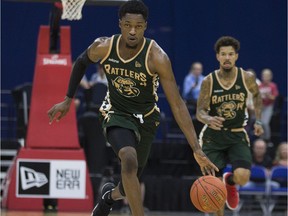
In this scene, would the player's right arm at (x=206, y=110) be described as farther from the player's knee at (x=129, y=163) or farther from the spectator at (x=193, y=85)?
the spectator at (x=193, y=85)

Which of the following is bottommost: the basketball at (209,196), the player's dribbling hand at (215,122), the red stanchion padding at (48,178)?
the red stanchion padding at (48,178)

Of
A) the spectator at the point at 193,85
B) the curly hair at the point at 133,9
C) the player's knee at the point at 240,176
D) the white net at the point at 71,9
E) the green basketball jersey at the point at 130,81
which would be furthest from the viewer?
the spectator at the point at 193,85

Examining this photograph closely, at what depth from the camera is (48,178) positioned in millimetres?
12906

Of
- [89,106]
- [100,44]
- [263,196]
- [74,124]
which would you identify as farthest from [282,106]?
[100,44]

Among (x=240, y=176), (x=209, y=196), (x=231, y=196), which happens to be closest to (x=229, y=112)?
(x=240, y=176)

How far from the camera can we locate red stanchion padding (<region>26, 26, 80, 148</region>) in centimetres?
1312

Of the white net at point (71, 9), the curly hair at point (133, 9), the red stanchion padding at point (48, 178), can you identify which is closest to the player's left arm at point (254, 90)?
the white net at point (71, 9)

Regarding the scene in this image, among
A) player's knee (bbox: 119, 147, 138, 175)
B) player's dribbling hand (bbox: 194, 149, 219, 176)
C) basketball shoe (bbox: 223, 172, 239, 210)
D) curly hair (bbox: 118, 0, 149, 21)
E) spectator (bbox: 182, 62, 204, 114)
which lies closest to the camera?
player's dribbling hand (bbox: 194, 149, 219, 176)

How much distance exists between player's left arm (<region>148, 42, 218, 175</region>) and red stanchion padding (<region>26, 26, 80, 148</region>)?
5294 millimetres

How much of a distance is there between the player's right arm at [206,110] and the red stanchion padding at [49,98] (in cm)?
344

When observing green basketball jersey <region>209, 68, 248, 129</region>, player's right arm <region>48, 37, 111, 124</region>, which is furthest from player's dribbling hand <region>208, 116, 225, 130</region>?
player's right arm <region>48, 37, 111, 124</region>

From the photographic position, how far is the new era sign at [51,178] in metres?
12.9

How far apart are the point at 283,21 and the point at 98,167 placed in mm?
6954

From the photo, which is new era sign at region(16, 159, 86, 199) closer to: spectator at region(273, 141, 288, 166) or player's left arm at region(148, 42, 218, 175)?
spectator at region(273, 141, 288, 166)
